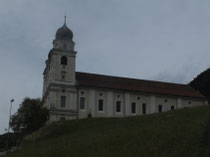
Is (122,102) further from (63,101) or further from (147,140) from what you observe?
(147,140)

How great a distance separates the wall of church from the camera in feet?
192

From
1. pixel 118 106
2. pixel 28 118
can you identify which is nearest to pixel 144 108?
pixel 118 106

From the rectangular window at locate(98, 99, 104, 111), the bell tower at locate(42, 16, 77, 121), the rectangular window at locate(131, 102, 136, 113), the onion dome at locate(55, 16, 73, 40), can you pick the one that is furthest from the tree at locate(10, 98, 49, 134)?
the rectangular window at locate(131, 102, 136, 113)

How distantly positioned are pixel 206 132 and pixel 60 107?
111ft

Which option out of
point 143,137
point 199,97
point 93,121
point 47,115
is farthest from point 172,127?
point 199,97

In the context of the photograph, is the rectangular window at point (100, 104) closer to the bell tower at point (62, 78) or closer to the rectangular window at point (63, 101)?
the bell tower at point (62, 78)

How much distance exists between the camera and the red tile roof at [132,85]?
198 feet

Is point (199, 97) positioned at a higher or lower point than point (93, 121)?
higher

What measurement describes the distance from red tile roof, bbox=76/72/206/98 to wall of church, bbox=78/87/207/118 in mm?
752

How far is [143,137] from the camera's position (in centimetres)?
2978

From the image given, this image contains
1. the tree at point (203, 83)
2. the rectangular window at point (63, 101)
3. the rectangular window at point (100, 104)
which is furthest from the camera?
the tree at point (203, 83)

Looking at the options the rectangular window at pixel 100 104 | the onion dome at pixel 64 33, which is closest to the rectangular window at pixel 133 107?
the rectangular window at pixel 100 104

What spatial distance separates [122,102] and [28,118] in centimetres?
1754

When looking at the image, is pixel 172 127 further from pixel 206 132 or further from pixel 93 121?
pixel 93 121
